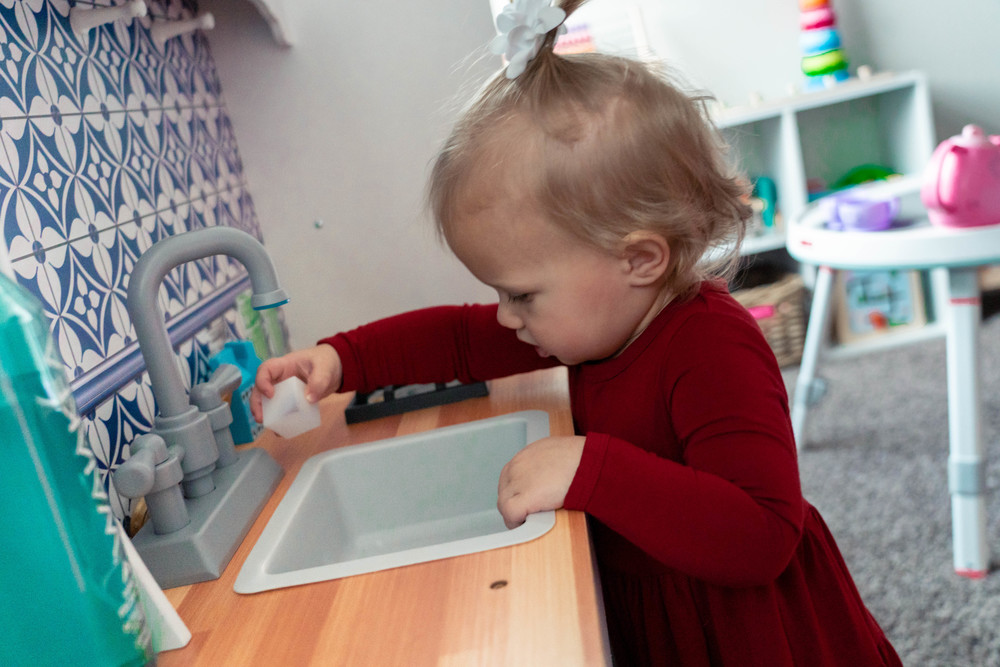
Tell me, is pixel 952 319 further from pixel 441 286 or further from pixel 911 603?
pixel 441 286

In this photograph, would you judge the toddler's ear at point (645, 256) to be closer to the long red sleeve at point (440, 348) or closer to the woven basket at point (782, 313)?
the long red sleeve at point (440, 348)

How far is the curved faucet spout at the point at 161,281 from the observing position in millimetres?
730

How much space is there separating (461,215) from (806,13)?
233 centimetres

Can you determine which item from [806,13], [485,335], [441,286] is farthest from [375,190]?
[806,13]

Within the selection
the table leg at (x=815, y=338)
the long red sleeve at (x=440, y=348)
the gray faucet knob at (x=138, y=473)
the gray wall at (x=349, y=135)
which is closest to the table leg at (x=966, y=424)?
the table leg at (x=815, y=338)

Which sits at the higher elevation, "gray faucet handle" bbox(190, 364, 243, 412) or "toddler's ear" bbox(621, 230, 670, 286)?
"toddler's ear" bbox(621, 230, 670, 286)

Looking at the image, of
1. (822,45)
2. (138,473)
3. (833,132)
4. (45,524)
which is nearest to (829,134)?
(833,132)

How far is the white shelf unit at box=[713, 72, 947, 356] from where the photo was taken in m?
2.56

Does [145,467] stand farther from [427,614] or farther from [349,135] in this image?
[349,135]

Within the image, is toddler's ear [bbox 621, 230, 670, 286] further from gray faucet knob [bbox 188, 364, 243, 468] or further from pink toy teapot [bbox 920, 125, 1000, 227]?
pink toy teapot [bbox 920, 125, 1000, 227]

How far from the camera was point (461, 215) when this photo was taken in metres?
0.79

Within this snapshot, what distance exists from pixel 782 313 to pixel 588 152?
2.00m

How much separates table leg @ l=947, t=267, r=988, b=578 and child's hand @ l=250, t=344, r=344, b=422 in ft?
3.39

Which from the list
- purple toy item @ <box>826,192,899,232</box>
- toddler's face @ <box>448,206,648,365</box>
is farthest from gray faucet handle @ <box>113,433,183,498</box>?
purple toy item @ <box>826,192,899,232</box>
